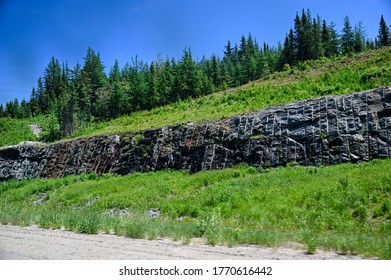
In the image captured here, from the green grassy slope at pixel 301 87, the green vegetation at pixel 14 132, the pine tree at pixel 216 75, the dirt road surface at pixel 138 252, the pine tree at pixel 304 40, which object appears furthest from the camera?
the pine tree at pixel 216 75

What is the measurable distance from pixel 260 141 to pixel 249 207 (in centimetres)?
815

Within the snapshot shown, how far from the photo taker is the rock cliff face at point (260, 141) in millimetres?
18469

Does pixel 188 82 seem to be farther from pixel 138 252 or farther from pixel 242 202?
pixel 138 252

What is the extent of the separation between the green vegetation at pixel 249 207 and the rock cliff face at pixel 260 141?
129 cm

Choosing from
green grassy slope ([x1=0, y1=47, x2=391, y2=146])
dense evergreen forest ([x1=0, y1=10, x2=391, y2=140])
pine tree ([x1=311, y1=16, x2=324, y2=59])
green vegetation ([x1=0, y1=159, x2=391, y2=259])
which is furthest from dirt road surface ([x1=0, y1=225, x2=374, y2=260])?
pine tree ([x1=311, y1=16, x2=324, y2=59])

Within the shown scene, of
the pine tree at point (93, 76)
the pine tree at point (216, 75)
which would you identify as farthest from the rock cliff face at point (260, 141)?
the pine tree at point (93, 76)

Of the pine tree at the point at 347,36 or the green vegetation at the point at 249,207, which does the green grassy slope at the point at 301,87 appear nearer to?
the green vegetation at the point at 249,207

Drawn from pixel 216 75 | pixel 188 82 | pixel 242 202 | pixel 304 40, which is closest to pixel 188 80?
pixel 188 82

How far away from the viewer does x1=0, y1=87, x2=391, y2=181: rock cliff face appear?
18.5 meters

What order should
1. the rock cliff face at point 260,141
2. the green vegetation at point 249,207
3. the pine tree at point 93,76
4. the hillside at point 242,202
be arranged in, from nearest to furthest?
the green vegetation at point 249,207 → the hillside at point 242,202 → the rock cliff face at point 260,141 → the pine tree at point 93,76

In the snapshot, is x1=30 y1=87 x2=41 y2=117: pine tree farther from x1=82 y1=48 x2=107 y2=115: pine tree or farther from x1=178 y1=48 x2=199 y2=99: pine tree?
x1=178 y1=48 x2=199 y2=99: pine tree

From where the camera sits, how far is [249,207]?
49.4 feet

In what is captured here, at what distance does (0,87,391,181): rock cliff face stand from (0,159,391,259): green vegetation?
4.22 feet

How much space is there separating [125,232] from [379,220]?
29.3ft
